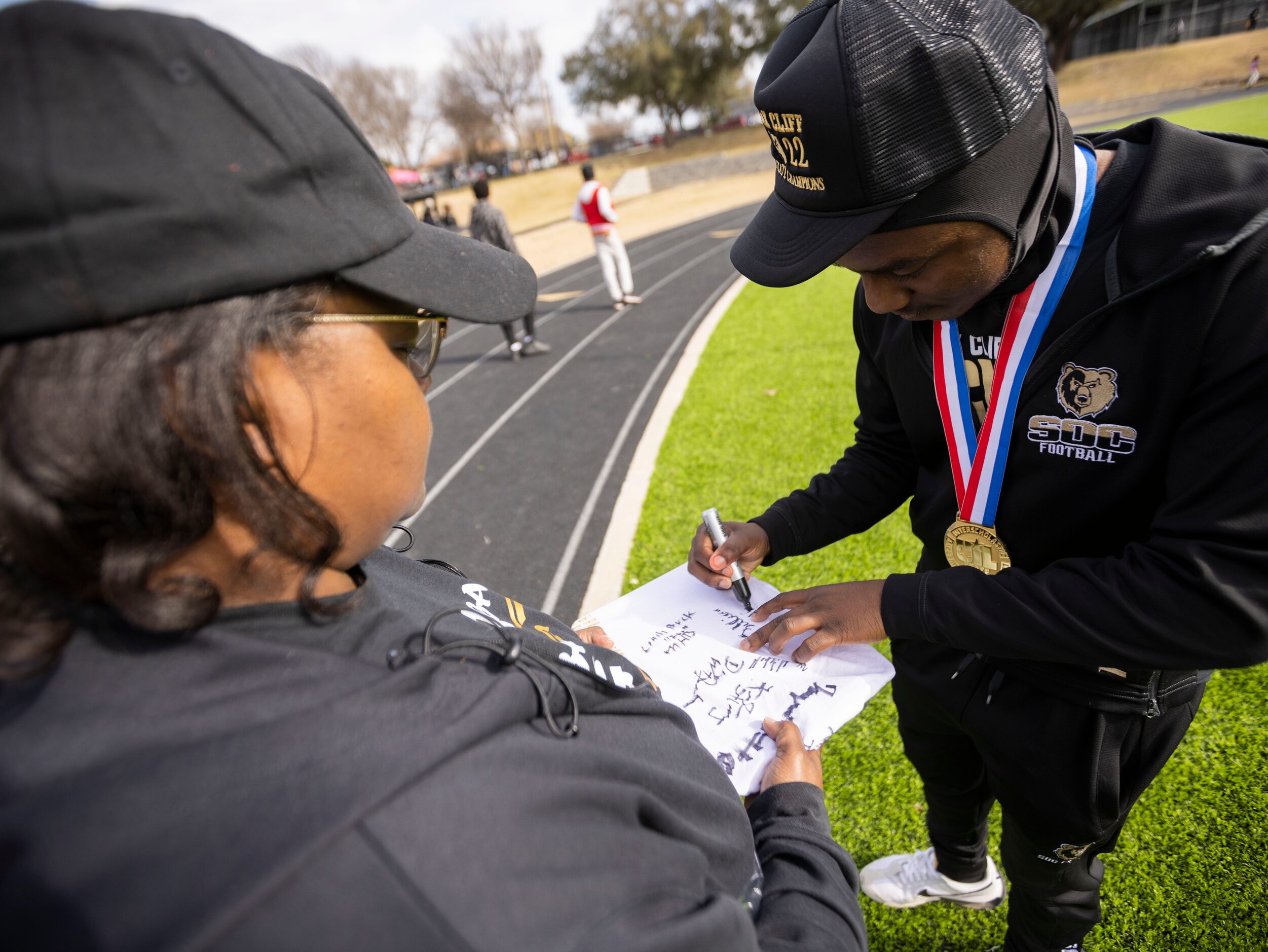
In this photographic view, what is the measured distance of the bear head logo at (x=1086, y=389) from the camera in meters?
1.26

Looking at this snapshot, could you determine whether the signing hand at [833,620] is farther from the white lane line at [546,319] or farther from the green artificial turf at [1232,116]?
the green artificial turf at [1232,116]

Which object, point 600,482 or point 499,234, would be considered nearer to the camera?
point 600,482

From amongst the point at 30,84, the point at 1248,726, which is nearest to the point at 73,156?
the point at 30,84

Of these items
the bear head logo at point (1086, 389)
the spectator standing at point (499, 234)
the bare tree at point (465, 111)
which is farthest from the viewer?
the bare tree at point (465, 111)

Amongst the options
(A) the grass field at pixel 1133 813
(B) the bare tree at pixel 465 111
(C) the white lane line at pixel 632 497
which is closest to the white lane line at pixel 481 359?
(C) the white lane line at pixel 632 497

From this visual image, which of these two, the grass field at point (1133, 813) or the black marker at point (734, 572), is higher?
the black marker at point (734, 572)

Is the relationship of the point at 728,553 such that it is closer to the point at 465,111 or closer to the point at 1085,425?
the point at 1085,425

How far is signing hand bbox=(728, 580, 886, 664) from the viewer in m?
1.59

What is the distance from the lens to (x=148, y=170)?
64 cm

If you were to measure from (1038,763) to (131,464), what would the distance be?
177 cm

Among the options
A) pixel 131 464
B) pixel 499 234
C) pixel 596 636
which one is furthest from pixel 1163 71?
pixel 131 464

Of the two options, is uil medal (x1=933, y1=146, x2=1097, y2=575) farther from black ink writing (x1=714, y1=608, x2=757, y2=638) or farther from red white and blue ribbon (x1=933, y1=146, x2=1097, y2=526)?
black ink writing (x1=714, y1=608, x2=757, y2=638)

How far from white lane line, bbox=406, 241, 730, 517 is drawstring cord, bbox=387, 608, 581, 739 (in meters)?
2.12

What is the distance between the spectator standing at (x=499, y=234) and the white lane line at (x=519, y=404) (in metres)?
0.64
